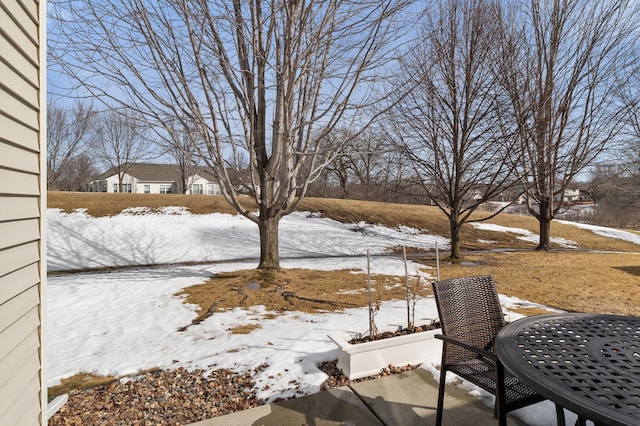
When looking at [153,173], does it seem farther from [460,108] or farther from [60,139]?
[460,108]

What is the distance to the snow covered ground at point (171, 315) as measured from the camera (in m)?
3.11

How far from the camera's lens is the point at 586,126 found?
1016cm

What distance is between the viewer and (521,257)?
1060cm

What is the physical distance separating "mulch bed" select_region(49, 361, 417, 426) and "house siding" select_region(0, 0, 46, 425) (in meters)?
0.58

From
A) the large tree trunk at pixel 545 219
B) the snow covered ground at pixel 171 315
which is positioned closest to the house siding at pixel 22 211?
the snow covered ground at pixel 171 315

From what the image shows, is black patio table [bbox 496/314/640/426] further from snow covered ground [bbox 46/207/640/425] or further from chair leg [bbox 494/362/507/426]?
snow covered ground [bbox 46/207/640/425]

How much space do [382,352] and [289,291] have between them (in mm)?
3261

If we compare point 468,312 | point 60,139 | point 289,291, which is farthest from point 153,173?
point 468,312

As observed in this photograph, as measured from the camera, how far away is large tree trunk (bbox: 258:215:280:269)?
22.6 ft

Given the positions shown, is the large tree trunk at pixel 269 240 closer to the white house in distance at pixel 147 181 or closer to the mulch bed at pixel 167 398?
the mulch bed at pixel 167 398

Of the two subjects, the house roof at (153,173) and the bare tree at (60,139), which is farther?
the house roof at (153,173)

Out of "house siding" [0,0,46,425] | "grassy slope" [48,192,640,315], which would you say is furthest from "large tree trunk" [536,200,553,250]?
"house siding" [0,0,46,425]

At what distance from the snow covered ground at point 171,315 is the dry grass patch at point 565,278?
1.11 meters

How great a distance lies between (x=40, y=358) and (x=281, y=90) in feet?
15.1
